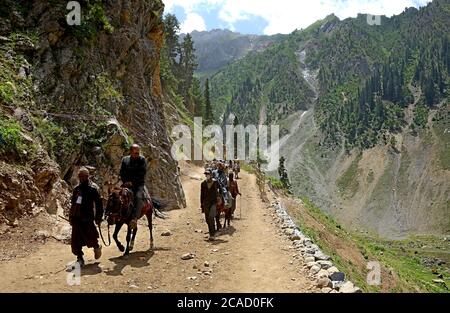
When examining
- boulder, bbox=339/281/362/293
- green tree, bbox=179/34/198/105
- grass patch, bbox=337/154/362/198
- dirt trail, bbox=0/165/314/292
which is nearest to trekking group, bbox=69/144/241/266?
dirt trail, bbox=0/165/314/292

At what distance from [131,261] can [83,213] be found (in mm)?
1761

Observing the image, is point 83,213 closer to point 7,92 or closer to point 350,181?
point 7,92

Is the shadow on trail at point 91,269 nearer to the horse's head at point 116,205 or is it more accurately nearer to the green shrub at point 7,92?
the horse's head at point 116,205

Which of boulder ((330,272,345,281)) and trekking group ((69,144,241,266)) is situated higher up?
trekking group ((69,144,241,266))

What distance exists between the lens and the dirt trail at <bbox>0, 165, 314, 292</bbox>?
28.3 ft

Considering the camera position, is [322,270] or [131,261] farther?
[131,261]

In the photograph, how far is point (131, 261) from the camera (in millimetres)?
10398

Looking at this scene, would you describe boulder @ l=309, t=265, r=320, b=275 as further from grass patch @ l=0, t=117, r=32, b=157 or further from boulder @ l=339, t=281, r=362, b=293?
grass patch @ l=0, t=117, r=32, b=157

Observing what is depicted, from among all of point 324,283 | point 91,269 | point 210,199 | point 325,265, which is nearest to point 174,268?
point 91,269

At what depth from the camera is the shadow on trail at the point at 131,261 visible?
30.9 ft

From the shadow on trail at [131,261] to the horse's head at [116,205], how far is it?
3.23ft

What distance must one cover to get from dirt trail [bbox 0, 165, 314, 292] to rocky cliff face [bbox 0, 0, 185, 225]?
9.36 feet

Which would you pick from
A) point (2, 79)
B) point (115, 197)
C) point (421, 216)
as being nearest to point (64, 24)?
point (2, 79)

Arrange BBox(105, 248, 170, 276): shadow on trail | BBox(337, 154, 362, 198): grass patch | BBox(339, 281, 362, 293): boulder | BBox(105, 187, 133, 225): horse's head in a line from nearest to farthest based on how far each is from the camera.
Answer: BBox(339, 281, 362, 293): boulder
BBox(105, 248, 170, 276): shadow on trail
BBox(105, 187, 133, 225): horse's head
BBox(337, 154, 362, 198): grass patch
